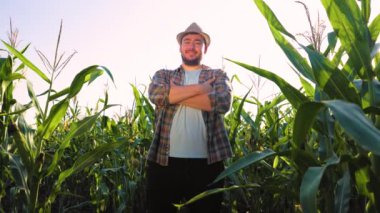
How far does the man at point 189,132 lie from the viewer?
2303mm

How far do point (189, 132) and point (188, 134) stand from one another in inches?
0.5

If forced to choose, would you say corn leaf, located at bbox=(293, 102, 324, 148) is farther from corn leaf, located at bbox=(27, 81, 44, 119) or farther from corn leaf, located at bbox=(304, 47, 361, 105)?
corn leaf, located at bbox=(27, 81, 44, 119)

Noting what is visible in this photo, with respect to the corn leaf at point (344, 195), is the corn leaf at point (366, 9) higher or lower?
higher

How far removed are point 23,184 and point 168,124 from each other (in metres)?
0.93

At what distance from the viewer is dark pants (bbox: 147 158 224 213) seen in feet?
7.70

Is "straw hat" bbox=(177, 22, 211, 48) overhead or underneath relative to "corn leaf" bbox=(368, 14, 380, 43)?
overhead

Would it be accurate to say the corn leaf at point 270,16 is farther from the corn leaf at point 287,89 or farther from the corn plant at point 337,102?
the corn leaf at point 287,89

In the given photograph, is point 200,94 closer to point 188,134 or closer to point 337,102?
point 188,134

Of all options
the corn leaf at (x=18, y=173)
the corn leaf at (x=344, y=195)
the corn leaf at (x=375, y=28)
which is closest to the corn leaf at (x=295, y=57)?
the corn leaf at (x=375, y=28)

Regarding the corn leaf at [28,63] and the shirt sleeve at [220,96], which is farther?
the shirt sleeve at [220,96]

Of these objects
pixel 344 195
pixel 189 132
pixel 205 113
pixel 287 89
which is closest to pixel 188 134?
pixel 189 132

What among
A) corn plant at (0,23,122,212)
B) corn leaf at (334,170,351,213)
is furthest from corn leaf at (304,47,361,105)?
corn plant at (0,23,122,212)

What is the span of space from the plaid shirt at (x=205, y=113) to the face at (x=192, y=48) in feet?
0.28

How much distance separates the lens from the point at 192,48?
95.8 inches
